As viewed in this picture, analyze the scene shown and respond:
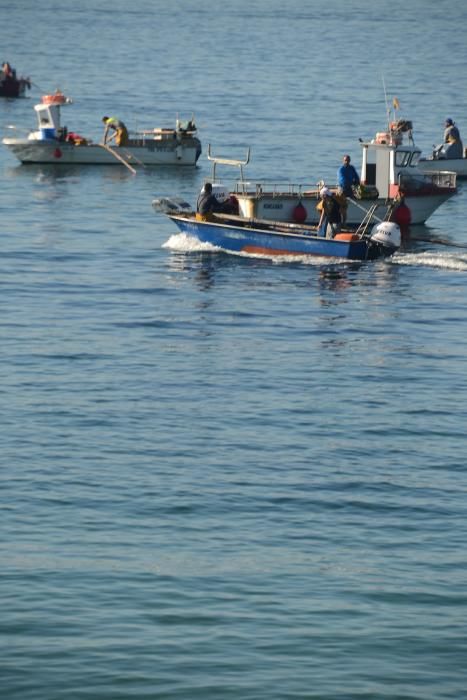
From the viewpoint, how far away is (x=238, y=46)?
16175 cm

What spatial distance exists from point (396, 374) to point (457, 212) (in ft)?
84.6

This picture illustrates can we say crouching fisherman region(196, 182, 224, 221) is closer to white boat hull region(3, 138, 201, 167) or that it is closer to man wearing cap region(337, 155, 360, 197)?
man wearing cap region(337, 155, 360, 197)

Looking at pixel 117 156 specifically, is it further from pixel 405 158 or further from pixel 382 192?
pixel 405 158

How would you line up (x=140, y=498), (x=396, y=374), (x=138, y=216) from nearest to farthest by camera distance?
1. (x=140, y=498)
2. (x=396, y=374)
3. (x=138, y=216)

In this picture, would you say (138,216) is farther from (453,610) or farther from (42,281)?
(453,610)

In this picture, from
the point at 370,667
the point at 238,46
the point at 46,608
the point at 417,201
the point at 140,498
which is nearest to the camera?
the point at 370,667

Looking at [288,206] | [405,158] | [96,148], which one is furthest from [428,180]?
[96,148]

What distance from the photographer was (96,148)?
68.3 metres

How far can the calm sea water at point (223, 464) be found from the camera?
20.7 meters

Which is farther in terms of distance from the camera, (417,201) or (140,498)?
(417,201)

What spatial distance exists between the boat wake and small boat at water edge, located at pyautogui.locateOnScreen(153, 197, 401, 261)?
621mm

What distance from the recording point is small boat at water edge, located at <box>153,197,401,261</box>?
154ft

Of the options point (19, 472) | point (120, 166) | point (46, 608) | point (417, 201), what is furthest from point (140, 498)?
point (120, 166)

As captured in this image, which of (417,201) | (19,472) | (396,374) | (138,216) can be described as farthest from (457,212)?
(19,472)
